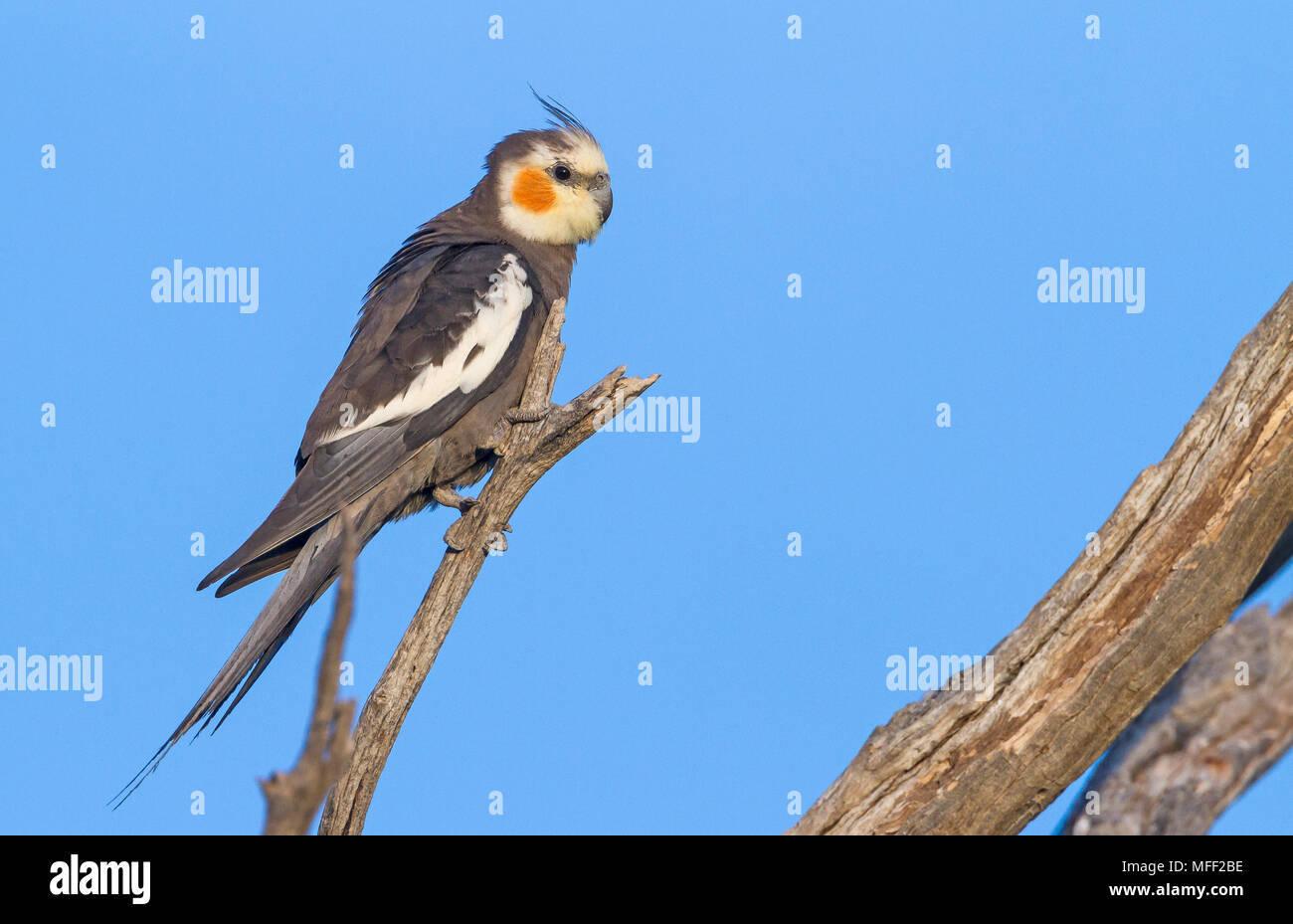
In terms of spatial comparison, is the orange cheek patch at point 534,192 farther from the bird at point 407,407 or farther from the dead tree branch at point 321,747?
the dead tree branch at point 321,747

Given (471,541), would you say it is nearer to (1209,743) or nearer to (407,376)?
(407,376)

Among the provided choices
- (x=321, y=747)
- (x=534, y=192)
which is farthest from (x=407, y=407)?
(x=321, y=747)

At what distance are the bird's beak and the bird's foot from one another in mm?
2203

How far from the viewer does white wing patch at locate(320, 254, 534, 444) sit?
5.98m

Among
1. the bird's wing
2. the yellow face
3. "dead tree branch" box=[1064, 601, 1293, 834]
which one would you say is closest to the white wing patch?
the bird's wing

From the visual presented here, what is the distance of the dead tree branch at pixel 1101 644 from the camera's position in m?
4.24

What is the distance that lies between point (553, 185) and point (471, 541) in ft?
9.14

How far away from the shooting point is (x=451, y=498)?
6.26 m

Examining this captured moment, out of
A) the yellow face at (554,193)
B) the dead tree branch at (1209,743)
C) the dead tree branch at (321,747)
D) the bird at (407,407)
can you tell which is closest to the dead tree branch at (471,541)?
the bird at (407,407)

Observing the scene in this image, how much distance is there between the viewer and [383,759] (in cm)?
501

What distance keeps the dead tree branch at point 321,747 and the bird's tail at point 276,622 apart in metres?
2.00
